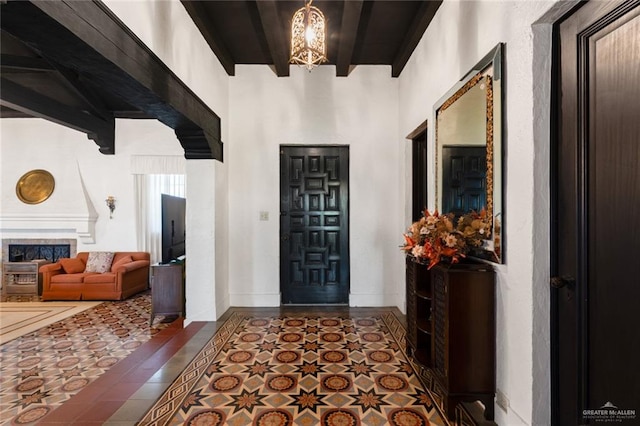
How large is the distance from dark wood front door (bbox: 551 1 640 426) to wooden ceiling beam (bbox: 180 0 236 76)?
2.96 m

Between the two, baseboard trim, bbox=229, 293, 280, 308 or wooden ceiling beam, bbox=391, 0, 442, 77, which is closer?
wooden ceiling beam, bbox=391, 0, 442, 77

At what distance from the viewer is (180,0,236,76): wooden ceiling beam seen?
9.75 feet

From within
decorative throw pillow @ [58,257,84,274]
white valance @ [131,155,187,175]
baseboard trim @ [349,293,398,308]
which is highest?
white valance @ [131,155,187,175]

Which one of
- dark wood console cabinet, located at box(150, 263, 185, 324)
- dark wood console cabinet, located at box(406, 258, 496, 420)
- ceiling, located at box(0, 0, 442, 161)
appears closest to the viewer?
ceiling, located at box(0, 0, 442, 161)

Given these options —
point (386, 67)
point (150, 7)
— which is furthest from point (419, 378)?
point (386, 67)

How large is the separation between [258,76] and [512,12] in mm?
3371

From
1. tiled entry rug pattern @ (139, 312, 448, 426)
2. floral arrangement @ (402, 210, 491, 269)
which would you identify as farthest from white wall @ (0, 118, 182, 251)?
floral arrangement @ (402, 210, 491, 269)

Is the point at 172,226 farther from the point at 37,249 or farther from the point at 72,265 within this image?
the point at 37,249

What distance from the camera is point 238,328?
3.64 m

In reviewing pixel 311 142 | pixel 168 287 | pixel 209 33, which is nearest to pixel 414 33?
pixel 311 142

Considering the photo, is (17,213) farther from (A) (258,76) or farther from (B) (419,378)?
(B) (419,378)

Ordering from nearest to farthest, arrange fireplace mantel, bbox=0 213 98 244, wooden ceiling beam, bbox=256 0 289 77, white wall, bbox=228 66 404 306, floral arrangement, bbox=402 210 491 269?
1. floral arrangement, bbox=402 210 491 269
2. wooden ceiling beam, bbox=256 0 289 77
3. white wall, bbox=228 66 404 306
4. fireplace mantel, bbox=0 213 98 244

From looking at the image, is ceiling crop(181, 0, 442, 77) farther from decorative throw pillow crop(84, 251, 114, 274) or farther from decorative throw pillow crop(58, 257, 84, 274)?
decorative throw pillow crop(58, 257, 84, 274)

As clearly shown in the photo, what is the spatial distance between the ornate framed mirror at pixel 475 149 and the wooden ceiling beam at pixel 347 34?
1.23 m
